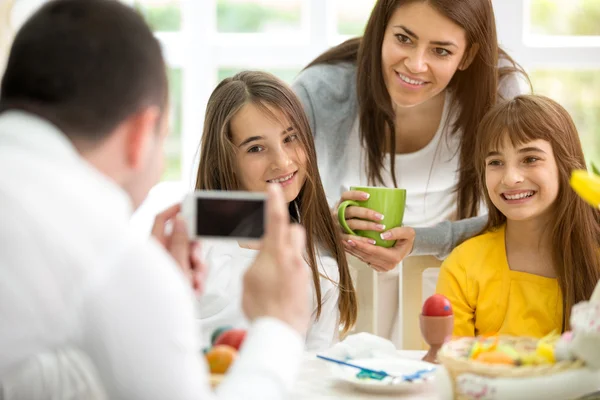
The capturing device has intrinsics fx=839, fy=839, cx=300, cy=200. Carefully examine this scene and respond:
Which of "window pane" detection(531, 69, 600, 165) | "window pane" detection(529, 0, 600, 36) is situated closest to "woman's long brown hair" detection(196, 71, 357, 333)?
"window pane" detection(531, 69, 600, 165)

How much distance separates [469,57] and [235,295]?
2.88 ft

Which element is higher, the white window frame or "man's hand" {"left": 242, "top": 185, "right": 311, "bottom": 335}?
the white window frame

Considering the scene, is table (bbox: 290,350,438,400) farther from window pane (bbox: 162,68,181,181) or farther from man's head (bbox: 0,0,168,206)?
window pane (bbox: 162,68,181,181)

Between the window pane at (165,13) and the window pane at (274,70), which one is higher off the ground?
the window pane at (165,13)

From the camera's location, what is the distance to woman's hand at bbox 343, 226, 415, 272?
1.94 m

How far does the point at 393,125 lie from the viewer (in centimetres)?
230

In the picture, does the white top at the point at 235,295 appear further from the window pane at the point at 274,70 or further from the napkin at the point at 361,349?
the window pane at the point at 274,70

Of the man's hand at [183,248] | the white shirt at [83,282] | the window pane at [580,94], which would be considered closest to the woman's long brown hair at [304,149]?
the man's hand at [183,248]

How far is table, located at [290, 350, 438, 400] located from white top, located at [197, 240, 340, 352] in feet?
1.61

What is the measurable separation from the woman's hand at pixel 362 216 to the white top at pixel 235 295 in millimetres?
173

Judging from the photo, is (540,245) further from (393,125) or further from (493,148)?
(393,125)

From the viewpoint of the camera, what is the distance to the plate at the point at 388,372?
130 centimetres

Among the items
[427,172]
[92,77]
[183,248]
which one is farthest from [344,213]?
[92,77]

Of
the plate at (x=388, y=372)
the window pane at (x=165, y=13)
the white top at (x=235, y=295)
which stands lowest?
the white top at (x=235, y=295)
